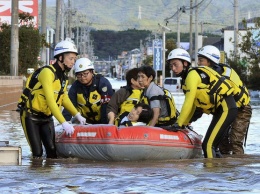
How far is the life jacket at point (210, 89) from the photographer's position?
13336 mm

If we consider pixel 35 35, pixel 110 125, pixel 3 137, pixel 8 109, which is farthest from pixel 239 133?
pixel 35 35

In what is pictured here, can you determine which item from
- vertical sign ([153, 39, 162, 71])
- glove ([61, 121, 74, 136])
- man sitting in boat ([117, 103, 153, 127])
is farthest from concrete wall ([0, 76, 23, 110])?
vertical sign ([153, 39, 162, 71])

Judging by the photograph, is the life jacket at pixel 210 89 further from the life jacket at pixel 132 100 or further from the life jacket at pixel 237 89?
the life jacket at pixel 132 100

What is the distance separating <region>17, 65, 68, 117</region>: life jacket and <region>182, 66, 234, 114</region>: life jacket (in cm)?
185

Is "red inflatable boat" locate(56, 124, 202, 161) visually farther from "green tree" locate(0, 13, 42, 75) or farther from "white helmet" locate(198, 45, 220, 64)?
"green tree" locate(0, 13, 42, 75)

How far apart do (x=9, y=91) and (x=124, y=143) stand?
65.3 feet

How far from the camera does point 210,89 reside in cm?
1333

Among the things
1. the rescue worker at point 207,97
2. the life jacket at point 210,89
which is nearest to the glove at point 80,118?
the rescue worker at point 207,97

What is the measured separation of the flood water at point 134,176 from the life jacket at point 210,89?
Answer: 0.86 meters

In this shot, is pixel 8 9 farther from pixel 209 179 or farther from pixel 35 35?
pixel 209 179

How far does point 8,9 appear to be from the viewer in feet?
192

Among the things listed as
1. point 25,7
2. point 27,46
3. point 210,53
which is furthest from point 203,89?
point 25,7

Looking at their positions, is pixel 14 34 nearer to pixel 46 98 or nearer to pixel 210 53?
pixel 210 53

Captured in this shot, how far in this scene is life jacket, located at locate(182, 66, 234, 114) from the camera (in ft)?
43.8
